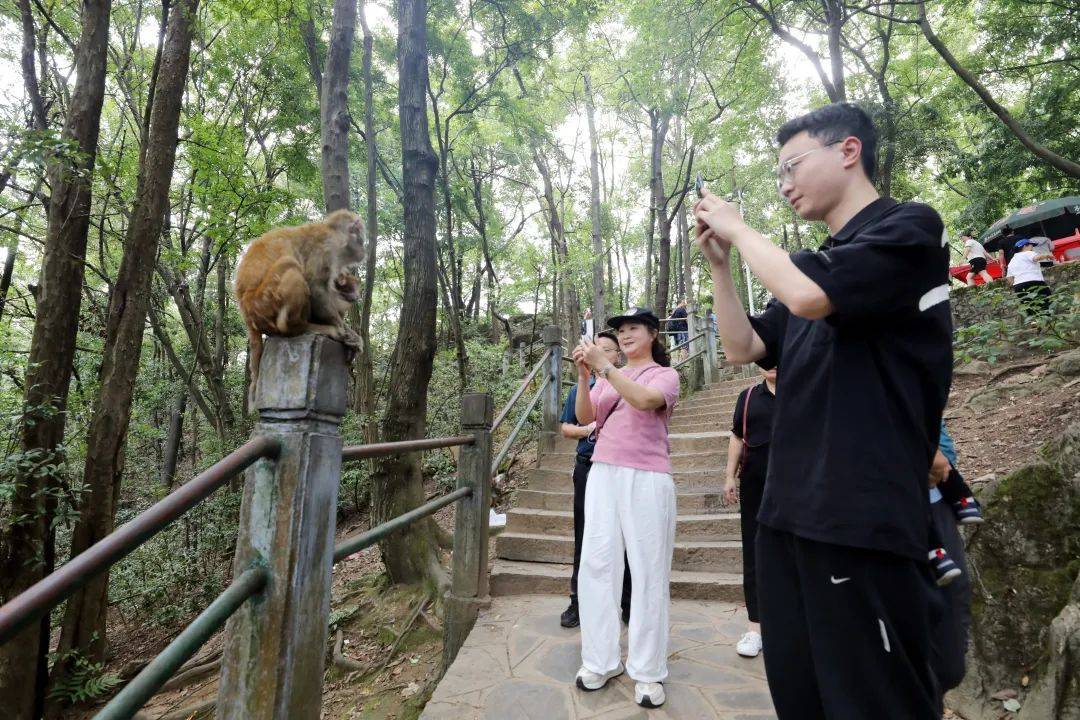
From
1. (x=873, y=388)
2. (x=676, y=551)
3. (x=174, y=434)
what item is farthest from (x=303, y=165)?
(x=873, y=388)

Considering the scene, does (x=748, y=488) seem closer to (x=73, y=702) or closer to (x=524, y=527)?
(x=524, y=527)

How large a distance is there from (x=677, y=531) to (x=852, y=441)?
3.92m

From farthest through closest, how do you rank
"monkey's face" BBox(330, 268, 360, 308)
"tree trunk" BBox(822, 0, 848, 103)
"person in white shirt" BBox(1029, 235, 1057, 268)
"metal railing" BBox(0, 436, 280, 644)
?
"person in white shirt" BBox(1029, 235, 1057, 268) → "tree trunk" BBox(822, 0, 848, 103) → "monkey's face" BBox(330, 268, 360, 308) → "metal railing" BBox(0, 436, 280, 644)

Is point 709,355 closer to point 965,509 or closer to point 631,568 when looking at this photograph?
Answer: point 631,568

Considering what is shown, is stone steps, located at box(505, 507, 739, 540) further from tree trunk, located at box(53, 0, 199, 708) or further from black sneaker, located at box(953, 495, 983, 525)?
tree trunk, located at box(53, 0, 199, 708)

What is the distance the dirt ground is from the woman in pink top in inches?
73.6

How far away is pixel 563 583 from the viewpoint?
423cm

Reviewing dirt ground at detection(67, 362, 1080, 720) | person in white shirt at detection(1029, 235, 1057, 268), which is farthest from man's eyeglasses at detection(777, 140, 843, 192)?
person in white shirt at detection(1029, 235, 1057, 268)

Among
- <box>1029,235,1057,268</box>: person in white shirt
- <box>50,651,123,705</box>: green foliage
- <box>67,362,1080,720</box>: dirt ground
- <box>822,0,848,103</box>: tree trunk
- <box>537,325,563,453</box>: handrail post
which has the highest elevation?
<box>822,0,848,103</box>: tree trunk

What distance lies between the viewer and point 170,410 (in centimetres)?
1284

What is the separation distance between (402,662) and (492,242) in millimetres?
14617

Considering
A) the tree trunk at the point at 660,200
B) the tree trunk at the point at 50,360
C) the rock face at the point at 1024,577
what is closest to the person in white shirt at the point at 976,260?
the tree trunk at the point at 660,200

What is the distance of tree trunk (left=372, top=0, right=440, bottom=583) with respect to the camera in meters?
4.97

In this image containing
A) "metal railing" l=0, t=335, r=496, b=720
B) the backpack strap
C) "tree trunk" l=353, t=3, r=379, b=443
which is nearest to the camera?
"metal railing" l=0, t=335, r=496, b=720
